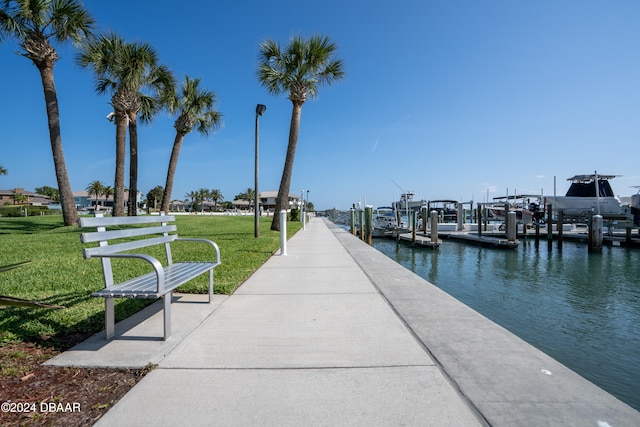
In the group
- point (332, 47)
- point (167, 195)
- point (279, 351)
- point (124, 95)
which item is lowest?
point (279, 351)

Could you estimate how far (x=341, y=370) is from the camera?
96.2 inches

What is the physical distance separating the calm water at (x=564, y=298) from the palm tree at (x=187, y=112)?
1569 cm

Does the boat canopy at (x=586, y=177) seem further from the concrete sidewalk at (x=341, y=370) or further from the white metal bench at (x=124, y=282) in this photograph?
the white metal bench at (x=124, y=282)

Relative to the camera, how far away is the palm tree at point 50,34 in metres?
14.0

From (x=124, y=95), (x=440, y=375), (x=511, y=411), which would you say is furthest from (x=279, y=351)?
(x=124, y=95)

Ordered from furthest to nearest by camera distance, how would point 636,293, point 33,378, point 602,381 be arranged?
point 636,293 < point 602,381 < point 33,378

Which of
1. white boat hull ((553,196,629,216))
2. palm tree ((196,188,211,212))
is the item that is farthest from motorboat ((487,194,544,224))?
palm tree ((196,188,211,212))

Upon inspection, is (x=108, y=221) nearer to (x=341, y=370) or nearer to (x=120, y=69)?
(x=341, y=370)

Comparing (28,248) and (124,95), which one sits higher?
(124,95)

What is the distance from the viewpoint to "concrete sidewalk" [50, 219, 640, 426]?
1.88 metres

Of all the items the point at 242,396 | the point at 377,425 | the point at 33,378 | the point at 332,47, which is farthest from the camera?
the point at 332,47

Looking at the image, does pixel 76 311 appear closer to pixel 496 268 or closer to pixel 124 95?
pixel 496 268

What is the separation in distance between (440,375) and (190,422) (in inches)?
65.5

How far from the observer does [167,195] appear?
72.9 feet
